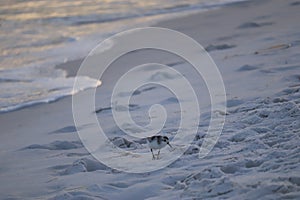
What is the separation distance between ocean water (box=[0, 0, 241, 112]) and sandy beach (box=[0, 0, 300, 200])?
2.03ft

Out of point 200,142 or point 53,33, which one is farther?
point 53,33

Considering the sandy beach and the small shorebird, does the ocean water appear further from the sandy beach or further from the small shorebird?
the small shorebird

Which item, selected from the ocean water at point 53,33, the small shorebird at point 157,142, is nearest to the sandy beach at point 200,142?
the small shorebird at point 157,142

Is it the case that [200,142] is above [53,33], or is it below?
below

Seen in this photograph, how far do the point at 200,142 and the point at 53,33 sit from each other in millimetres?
9957

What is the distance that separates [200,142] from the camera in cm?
534

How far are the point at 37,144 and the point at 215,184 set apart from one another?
3.00 metres

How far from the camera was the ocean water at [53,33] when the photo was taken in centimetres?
930

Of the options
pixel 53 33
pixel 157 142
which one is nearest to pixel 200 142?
pixel 157 142

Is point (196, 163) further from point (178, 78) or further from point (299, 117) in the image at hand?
point (178, 78)

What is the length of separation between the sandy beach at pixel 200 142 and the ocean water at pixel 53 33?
2.03ft

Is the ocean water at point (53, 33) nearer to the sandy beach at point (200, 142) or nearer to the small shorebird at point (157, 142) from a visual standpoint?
the sandy beach at point (200, 142)

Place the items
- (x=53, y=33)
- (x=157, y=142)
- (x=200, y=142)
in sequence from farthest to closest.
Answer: (x=53, y=33)
(x=200, y=142)
(x=157, y=142)

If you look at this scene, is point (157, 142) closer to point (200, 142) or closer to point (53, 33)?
point (200, 142)
